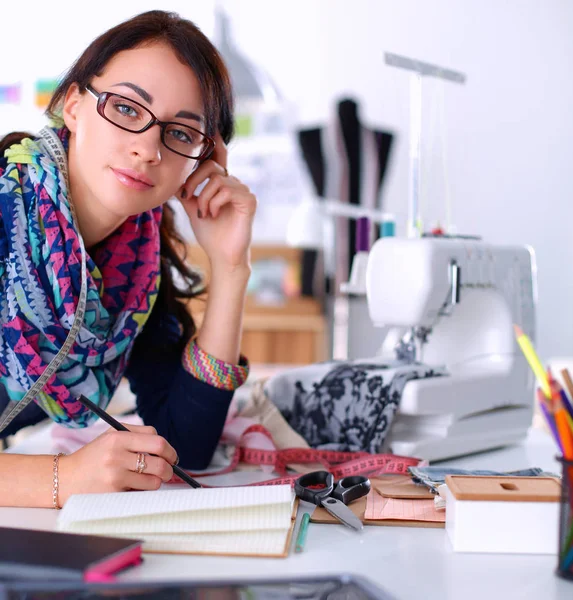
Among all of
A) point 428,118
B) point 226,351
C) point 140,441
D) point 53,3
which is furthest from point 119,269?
point 53,3

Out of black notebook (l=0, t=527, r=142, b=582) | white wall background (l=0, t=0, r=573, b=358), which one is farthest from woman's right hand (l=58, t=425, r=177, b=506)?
white wall background (l=0, t=0, r=573, b=358)

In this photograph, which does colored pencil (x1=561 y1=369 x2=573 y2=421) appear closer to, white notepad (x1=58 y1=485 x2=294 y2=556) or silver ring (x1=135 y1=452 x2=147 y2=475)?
white notepad (x1=58 y1=485 x2=294 y2=556)

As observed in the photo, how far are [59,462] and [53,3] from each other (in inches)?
159

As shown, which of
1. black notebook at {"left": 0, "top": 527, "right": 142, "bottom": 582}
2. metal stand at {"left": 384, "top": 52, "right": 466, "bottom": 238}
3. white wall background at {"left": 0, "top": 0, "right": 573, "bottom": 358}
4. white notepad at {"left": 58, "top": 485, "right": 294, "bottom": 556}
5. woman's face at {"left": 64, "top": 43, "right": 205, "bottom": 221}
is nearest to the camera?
black notebook at {"left": 0, "top": 527, "right": 142, "bottom": 582}

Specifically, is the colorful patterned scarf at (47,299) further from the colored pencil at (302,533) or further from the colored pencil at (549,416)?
the colored pencil at (549,416)

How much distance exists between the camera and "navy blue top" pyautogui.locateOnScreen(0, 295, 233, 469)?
125 cm

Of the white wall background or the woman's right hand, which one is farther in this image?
the white wall background

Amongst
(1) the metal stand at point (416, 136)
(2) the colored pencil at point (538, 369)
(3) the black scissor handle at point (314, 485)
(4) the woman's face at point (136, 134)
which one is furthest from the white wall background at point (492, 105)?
(2) the colored pencil at point (538, 369)

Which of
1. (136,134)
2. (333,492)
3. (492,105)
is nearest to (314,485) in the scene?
(333,492)

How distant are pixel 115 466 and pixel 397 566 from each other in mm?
356

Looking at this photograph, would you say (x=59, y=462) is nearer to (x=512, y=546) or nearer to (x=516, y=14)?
(x=512, y=546)

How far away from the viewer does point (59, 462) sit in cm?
94

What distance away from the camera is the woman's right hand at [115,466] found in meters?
0.89

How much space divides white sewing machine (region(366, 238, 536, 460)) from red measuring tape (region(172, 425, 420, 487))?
0.32ft
